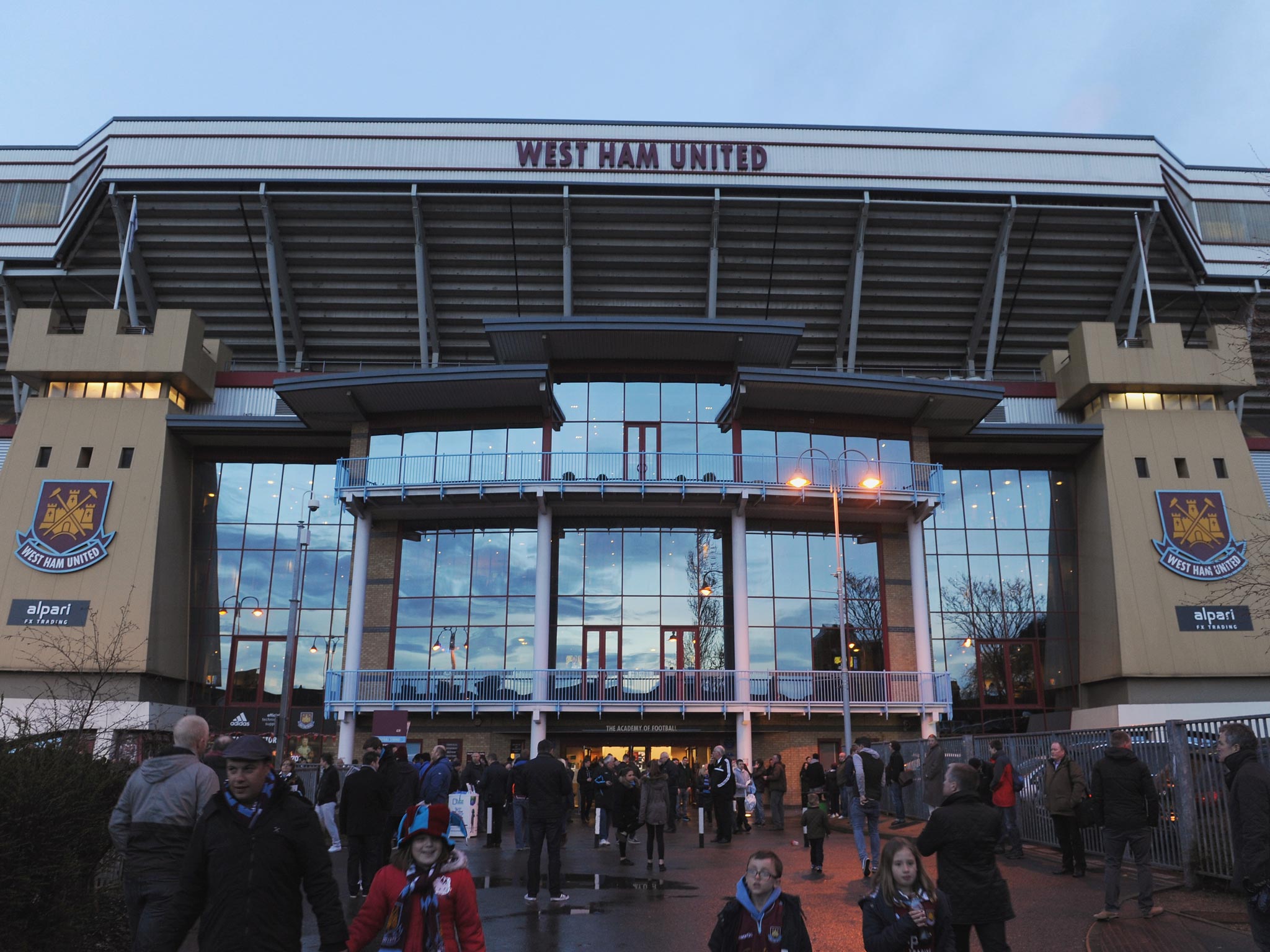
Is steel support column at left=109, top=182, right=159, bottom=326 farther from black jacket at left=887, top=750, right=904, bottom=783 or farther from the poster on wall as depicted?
black jacket at left=887, top=750, right=904, bottom=783

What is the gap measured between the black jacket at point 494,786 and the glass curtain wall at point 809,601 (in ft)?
40.6

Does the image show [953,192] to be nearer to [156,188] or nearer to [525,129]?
[525,129]

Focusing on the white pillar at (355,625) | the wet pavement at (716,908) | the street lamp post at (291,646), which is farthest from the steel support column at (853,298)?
the wet pavement at (716,908)

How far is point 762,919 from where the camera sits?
15.5ft

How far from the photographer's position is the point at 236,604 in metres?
31.4

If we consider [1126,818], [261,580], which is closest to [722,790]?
[1126,818]

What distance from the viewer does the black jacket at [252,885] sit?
4383 millimetres

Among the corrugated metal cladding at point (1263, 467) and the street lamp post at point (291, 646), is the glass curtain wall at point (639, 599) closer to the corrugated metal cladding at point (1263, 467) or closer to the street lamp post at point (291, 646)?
the street lamp post at point (291, 646)

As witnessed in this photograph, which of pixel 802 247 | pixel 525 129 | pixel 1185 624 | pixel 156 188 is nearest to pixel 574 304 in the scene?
pixel 525 129

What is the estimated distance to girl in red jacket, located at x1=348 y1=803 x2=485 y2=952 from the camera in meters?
4.46

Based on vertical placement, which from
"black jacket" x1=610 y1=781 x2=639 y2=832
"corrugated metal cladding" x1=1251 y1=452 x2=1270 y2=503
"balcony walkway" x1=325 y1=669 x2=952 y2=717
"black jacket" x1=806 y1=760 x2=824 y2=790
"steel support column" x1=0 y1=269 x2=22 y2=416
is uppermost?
"steel support column" x1=0 y1=269 x2=22 y2=416

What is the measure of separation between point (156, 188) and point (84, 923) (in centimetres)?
3142

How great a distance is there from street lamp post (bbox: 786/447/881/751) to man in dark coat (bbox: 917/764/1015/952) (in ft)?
53.6

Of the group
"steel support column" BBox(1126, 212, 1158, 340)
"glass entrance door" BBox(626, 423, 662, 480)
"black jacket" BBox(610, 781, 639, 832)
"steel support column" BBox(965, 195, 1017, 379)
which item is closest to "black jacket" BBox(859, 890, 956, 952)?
"black jacket" BBox(610, 781, 639, 832)
